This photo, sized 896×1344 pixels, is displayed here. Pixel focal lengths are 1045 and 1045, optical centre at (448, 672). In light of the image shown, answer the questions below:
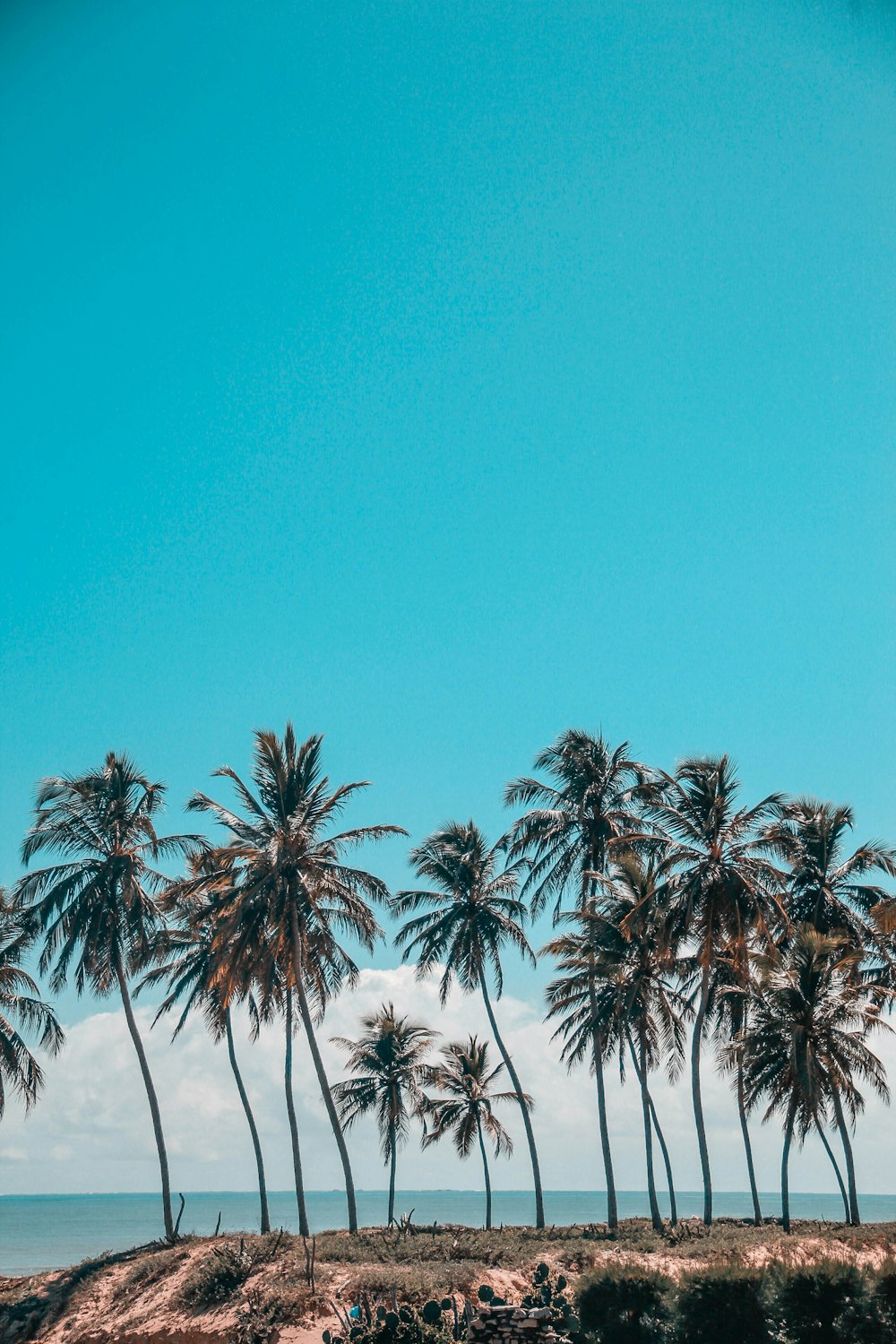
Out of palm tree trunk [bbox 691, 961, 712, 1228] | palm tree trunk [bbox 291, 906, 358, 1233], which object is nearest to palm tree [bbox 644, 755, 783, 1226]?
palm tree trunk [bbox 691, 961, 712, 1228]

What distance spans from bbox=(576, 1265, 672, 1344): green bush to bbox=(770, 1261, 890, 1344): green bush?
2068 mm

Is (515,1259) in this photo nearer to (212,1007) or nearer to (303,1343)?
(303,1343)

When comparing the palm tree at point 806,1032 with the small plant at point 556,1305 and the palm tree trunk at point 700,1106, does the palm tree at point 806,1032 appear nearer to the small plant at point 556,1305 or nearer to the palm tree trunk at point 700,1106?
the palm tree trunk at point 700,1106

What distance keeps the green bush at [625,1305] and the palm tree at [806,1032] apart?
40.0 ft

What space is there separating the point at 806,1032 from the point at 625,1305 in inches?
533

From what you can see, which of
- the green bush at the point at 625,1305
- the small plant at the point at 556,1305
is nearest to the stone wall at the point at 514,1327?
the small plant at the point at 556,1305

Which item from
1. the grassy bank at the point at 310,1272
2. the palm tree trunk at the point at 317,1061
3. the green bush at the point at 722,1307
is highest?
the palm tree trunk at the point at 317,1061

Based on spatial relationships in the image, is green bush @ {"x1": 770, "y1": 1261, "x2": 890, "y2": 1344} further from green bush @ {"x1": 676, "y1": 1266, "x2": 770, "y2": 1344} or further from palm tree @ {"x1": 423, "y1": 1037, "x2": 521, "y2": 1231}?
palm tree @ {"x1": 423, "y1": 1037, "x2": 521, "y2": 1231}

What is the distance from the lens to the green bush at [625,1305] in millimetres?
17000

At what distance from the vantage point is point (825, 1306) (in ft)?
50.4

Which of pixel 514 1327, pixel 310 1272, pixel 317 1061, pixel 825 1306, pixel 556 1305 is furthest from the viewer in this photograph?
pixel 317 1061

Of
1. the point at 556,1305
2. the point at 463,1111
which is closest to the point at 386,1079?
the point at 463,1111

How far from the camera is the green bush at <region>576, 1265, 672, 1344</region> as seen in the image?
55.8 feet

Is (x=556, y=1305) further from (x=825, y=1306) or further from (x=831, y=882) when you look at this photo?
(x=831, y=882)
